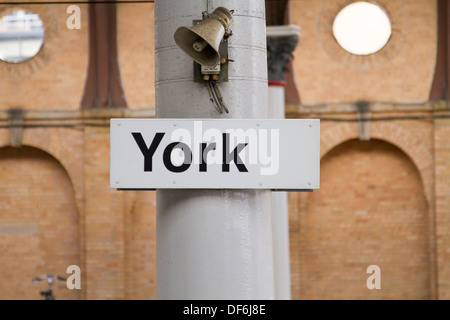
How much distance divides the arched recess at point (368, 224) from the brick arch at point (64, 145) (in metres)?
3.76

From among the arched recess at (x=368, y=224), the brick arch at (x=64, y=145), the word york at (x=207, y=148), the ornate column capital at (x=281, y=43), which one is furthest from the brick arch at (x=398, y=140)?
the word york at (x=207, y=148)

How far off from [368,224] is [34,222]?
5612 mm

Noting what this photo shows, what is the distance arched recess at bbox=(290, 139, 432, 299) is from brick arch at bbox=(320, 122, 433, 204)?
21 cm

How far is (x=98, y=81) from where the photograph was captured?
599 inches

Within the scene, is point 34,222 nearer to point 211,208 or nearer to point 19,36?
point 19,36

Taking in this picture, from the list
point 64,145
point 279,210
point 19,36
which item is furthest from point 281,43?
point 19,36

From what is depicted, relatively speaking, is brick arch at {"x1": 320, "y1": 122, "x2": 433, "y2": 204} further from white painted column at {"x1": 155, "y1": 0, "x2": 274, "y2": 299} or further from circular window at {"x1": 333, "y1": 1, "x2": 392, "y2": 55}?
white painted column at {"x1": 155, "y1": 0, "x2": 274, "y2": 299}

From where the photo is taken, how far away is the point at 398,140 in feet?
49.5

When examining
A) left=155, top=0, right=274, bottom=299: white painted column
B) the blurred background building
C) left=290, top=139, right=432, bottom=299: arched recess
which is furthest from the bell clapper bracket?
left=290, top=139, right=432, bottom=299: arched recess

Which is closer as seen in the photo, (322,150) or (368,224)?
(322,150)

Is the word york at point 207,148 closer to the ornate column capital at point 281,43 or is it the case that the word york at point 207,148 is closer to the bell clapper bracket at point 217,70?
the bell clapper bracket at point 217,70

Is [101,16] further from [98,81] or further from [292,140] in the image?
[292,140]

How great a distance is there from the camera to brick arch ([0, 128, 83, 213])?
15.2 meters
